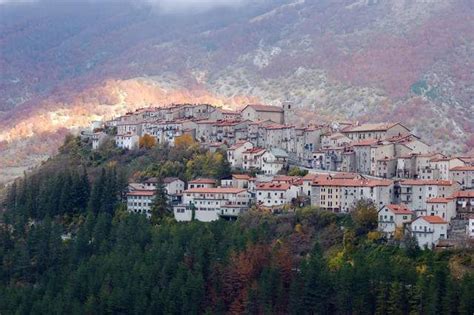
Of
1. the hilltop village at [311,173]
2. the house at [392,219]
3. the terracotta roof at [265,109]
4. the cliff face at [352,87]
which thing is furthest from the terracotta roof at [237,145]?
the cliff face at [352,87]

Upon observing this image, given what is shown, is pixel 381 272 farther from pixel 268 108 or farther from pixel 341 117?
pixel 341 117

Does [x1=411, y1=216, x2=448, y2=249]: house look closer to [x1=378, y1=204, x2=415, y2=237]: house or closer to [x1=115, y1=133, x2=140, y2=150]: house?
[x1=378, y1=204, x2=415, y2=237]: house

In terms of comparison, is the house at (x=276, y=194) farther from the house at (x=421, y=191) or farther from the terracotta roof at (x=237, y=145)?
the terracotta roof at (x=237, y=145)

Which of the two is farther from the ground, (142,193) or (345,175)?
(345,175)

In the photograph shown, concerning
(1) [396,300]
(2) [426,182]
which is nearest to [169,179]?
(2) [426,182]

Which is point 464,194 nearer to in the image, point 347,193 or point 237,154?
point 347,193

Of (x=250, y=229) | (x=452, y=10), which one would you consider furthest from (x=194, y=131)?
(x=452, y=10)

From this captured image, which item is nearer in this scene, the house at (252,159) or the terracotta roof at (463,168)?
the terracotta roof at (463,168)
